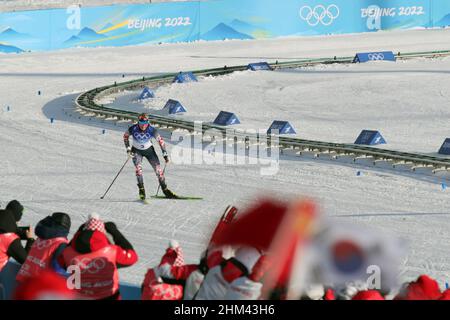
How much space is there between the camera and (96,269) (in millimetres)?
6582

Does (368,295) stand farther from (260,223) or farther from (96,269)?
(96,269)

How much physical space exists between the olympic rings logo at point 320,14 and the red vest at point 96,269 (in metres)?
33.0

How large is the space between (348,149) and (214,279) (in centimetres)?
1373

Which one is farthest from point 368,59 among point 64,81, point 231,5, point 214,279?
point 214,279

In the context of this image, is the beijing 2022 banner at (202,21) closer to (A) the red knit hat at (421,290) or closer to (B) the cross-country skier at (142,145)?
(B) the cross-country skier at (142,145)

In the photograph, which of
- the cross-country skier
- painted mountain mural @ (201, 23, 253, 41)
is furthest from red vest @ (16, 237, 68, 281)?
painted mountain mural @ (201, 23, 253, 41)

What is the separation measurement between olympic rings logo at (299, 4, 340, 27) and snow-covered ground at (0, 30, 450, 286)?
2.62ft

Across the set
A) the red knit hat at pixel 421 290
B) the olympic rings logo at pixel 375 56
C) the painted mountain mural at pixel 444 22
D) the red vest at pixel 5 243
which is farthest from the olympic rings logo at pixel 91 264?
the painted mountain mural at pixel 444 22

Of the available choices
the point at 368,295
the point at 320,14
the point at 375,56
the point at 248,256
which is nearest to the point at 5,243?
the point at 248,256

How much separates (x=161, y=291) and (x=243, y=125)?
17.0m

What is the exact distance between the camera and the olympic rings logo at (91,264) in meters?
6.55

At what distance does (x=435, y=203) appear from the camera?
1492 centimetres

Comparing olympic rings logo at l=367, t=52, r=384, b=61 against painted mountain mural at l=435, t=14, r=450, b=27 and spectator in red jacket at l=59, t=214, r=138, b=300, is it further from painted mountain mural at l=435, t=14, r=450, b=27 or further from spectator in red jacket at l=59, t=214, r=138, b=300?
spectator in red jacket at l=59, t=214, r=138, b=300
